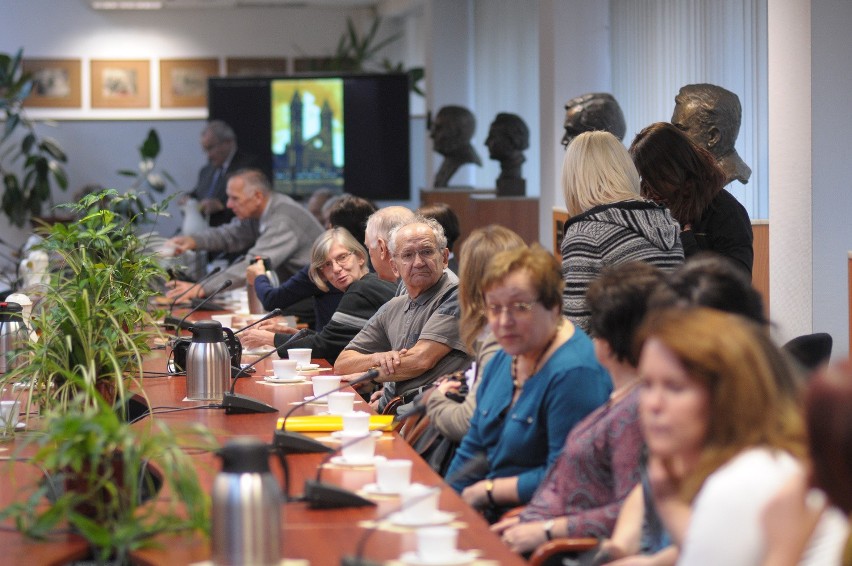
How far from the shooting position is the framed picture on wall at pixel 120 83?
12.3 m

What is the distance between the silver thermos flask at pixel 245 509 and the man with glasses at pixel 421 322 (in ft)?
6.15

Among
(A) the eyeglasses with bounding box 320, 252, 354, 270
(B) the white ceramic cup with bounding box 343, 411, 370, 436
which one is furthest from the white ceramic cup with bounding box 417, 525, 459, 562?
(A) the eyeglasses with bounding box 320, 252, 354, 270

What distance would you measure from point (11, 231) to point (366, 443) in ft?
33.7

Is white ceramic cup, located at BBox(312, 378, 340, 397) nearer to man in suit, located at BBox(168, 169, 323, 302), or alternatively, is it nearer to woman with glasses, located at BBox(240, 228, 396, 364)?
woman with glasses, located at BBox(240, 228, 396, 364)

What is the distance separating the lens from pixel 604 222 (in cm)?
363

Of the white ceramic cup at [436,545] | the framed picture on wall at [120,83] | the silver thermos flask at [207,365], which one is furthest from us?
the framed picture on wall at [120,83]

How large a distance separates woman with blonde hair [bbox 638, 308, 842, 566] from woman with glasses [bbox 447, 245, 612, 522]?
833 mm

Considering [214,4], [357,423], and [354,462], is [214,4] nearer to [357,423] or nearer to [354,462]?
[357,423]

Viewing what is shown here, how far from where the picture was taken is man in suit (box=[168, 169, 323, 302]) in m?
6.86

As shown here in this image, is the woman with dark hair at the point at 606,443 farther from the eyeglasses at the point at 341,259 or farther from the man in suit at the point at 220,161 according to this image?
the man in suit at the point at 220,161

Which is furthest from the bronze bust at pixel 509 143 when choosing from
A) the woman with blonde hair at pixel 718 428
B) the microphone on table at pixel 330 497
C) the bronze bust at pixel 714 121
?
the woman with blonde hair at pixel 718 428

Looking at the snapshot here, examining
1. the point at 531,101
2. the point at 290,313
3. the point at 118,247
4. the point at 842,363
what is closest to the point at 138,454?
the point at 842,363

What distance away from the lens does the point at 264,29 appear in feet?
41.1

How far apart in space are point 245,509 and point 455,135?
739 cm
